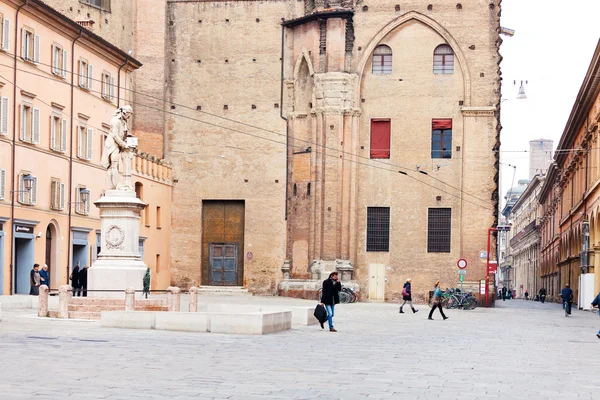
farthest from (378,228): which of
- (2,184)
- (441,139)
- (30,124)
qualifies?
(2,184)

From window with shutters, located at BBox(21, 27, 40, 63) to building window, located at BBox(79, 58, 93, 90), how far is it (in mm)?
4307

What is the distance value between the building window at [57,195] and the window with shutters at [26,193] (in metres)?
1.60

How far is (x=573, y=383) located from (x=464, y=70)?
1577 inches

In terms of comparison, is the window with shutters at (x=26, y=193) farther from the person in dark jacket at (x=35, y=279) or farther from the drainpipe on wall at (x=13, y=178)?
the person in dark jacket at (x=35, y=279)

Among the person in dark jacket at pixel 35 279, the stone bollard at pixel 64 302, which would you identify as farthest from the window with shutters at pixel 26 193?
the stone bollard at pixel 64 302

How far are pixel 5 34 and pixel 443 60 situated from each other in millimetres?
22590

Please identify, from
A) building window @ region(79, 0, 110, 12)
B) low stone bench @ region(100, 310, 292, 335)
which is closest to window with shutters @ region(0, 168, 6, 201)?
building window @ region(79, 0, 110, 12)

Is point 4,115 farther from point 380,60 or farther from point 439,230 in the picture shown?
point 439,230

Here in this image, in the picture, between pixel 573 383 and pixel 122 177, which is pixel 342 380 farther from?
pixel 122 177

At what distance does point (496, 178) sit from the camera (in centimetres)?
5312

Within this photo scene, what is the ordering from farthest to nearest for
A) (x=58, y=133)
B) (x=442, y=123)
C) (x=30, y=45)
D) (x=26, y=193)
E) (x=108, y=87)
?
(x=442, y=123)
(x=108, y=87)
(x=58, y=133)
(x=30, y=45)
(x=26, y=193)

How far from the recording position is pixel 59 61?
145ft

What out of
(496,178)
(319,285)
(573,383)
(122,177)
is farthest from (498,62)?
(573,383)

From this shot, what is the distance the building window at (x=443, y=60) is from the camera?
5362 cm
